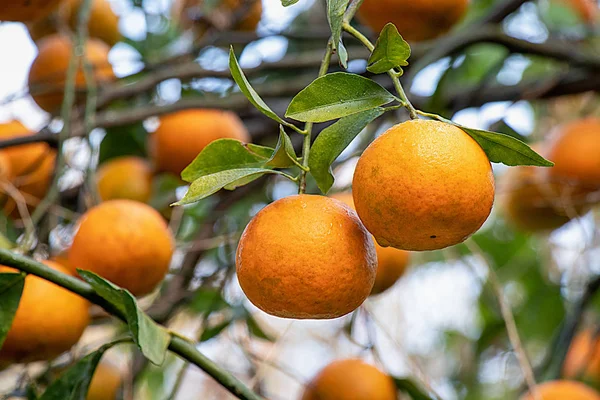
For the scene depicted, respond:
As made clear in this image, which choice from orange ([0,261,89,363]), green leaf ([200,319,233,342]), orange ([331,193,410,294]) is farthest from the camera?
green leaf ([200,319,233,342])

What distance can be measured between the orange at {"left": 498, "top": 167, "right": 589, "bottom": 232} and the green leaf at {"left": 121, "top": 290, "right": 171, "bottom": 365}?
0.76 meters

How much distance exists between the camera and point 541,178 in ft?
3.95

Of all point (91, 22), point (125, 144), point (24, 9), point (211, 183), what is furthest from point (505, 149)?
point (91, 22)

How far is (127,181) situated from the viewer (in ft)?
3.88

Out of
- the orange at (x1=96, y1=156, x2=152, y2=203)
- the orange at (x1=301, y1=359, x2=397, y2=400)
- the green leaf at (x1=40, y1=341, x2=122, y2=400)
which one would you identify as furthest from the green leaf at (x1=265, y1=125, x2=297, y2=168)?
the orange at (x1=96, y1=156, x2=152, y2=203)

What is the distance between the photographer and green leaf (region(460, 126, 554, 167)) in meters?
0.50

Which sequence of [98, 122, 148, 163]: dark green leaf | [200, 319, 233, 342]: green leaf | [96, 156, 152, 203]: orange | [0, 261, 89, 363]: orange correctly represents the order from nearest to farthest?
[0, 261, 89, 363]: orange < [200, 319, 233, 342]: green leaf < [96, 156, 152, 203]: orange < [98, 122, 148, 163]: dark green leaf

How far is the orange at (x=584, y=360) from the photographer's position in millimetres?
1192

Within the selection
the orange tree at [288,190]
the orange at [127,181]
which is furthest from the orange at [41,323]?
the orange at [127,181]

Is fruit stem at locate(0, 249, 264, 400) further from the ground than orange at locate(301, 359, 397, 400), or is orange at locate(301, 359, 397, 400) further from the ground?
fruit stem at locate(0, 249, 264, 400)

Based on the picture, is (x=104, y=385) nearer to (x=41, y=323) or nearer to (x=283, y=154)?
(x=41, y=323)

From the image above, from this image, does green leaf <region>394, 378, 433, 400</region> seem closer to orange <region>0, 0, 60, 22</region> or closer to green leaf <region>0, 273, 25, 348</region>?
green leaf <region>0, 273, 25, 348</region>

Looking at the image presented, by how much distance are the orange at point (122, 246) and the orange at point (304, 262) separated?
0.26 m

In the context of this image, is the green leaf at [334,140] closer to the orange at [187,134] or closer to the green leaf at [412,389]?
the green leaf at [412,389]
